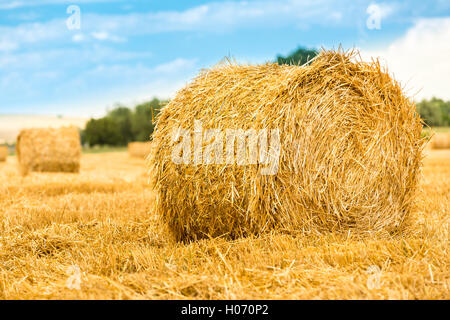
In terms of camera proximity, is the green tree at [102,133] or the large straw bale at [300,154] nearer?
the large straw bale at [300,154]

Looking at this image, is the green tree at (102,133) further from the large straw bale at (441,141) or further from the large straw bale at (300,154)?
the large straw bale at (300,154)

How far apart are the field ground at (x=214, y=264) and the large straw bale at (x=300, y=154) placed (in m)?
0.22

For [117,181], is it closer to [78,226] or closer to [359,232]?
[78,226]

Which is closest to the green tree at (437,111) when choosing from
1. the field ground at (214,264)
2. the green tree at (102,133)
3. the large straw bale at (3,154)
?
the large straw bale at (3,154)

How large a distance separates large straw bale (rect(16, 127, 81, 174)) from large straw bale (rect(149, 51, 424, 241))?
8.14 m

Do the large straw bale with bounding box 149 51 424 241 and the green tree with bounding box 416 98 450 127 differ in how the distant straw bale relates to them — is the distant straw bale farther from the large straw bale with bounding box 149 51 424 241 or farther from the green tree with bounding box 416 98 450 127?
the green tree with bounding box 416 98 450 127

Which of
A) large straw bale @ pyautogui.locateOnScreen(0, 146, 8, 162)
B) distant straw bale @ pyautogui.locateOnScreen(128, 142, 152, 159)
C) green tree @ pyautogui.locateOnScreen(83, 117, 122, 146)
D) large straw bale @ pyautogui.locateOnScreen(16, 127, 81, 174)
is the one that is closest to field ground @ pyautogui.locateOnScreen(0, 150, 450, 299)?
large straw bale @ pyautogui.locateOnScreen(16, 127, 81, 174)

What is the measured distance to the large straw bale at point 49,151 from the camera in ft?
39.5

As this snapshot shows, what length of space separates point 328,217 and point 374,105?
124 centimetres

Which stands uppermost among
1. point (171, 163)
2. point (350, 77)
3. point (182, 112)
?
point (350, 77)
